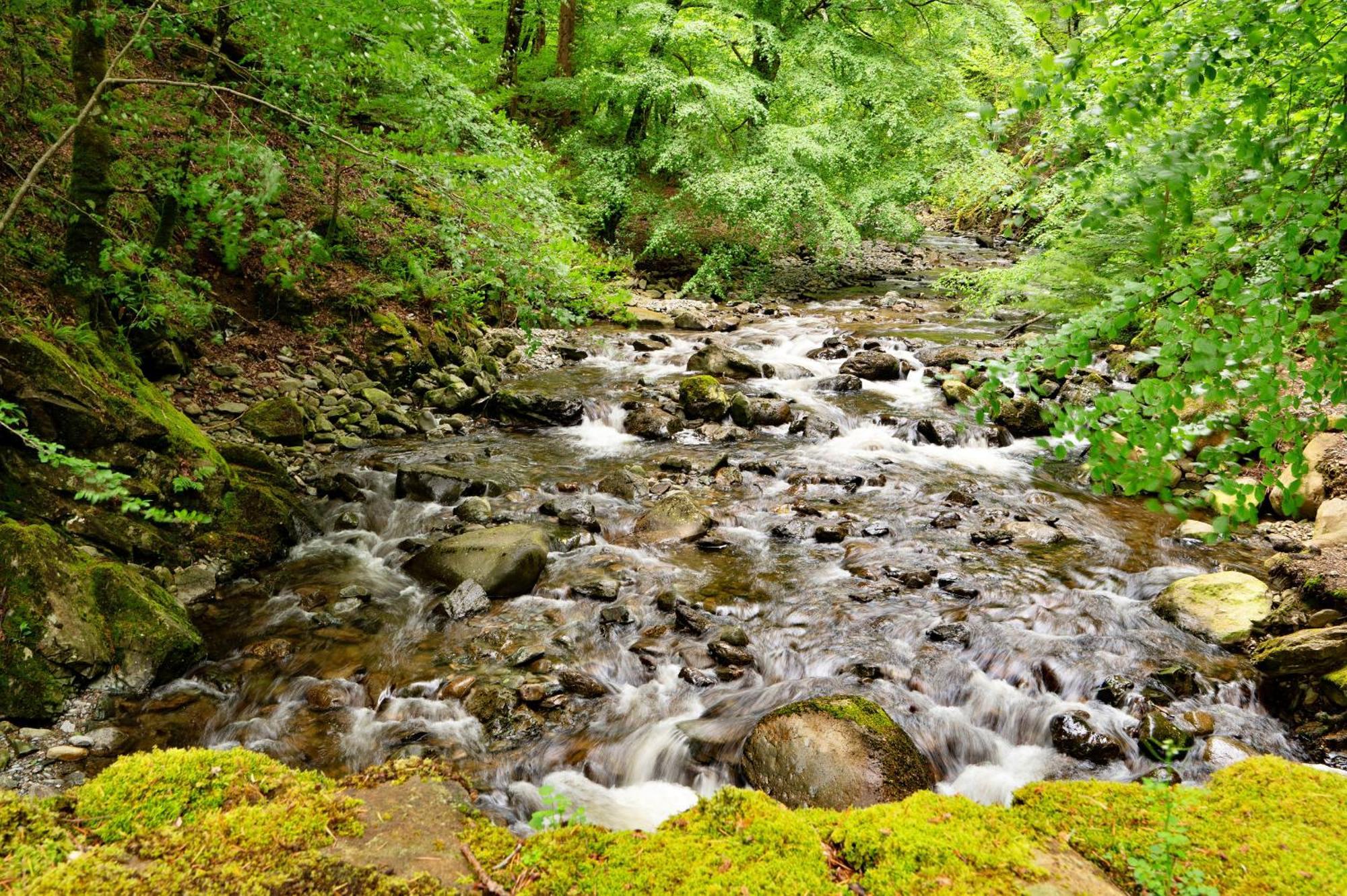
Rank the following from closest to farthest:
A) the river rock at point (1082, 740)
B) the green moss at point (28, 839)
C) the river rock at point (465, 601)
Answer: the green moss at point (28, 839)
the river rock at point (1082, 740)
the river rock at point (465, 601)

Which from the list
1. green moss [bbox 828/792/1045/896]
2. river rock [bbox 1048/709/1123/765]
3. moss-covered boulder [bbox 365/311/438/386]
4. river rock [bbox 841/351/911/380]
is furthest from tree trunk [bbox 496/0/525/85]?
green moss [bbox 828/792/1045/896]

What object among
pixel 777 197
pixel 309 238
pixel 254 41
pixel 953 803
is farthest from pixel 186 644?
pixel 777 197

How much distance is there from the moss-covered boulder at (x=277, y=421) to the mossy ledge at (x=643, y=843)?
746cm

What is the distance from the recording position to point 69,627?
4.57 meters

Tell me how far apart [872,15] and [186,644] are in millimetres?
22455

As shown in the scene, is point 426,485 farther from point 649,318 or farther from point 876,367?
point 649,318

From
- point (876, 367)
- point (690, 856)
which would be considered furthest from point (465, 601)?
point (876, 367)

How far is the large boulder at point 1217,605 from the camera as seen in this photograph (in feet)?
20.0

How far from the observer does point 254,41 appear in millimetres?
8359

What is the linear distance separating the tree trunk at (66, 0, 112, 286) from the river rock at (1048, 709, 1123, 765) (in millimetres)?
8173

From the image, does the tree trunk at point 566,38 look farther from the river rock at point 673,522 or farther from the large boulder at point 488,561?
the large boulder at point 488,561

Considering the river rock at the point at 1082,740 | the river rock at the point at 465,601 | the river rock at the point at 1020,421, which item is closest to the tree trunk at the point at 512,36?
the river rock at the point at 1020,421

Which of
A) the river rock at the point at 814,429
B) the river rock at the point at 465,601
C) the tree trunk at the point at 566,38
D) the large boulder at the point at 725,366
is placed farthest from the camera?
the tree trunk at the point at 566,38

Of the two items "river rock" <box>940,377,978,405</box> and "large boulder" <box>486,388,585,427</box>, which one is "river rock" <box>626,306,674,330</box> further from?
"river rock" <box>940,377,978,405</box>
